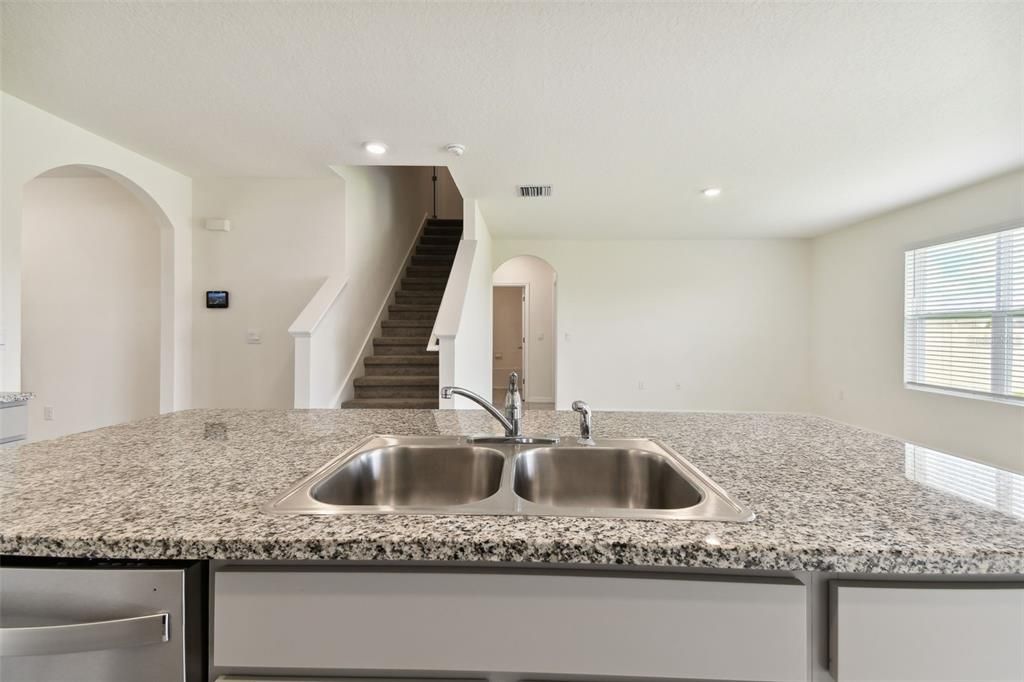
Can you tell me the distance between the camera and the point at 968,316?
3.66 metres

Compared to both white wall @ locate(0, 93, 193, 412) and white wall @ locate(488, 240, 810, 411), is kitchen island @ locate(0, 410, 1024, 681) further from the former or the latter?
white wall @ locate(488, 240, 810, 411)

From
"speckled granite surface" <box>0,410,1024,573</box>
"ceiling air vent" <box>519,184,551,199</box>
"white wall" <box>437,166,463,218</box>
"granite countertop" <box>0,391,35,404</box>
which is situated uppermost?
"white wall" <box>437,166,463,218</box>

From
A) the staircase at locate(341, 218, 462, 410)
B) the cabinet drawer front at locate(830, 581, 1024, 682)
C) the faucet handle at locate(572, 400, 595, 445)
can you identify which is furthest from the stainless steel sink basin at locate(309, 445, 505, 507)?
the staircase at locate(341, 218, 462, 410)

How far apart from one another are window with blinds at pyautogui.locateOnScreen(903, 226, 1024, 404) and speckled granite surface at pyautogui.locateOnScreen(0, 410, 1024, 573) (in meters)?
3.65

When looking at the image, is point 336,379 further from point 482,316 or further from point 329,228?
point 482,316

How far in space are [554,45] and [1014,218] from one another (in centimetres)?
383

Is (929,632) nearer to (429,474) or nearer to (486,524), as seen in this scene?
(486,524)

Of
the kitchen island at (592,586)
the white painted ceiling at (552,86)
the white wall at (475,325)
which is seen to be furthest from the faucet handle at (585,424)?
the white wall at (475,325)

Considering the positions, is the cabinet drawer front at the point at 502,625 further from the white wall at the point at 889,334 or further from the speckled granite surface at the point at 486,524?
the white wall at the point at 889,334

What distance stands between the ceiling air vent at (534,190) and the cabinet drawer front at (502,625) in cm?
347

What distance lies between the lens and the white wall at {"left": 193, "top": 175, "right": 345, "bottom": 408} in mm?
3707

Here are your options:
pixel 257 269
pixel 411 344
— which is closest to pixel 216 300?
pixel 257 269

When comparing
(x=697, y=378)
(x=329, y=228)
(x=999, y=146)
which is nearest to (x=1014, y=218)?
(x=999, y=146)

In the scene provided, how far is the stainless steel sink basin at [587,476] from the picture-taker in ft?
3.44
